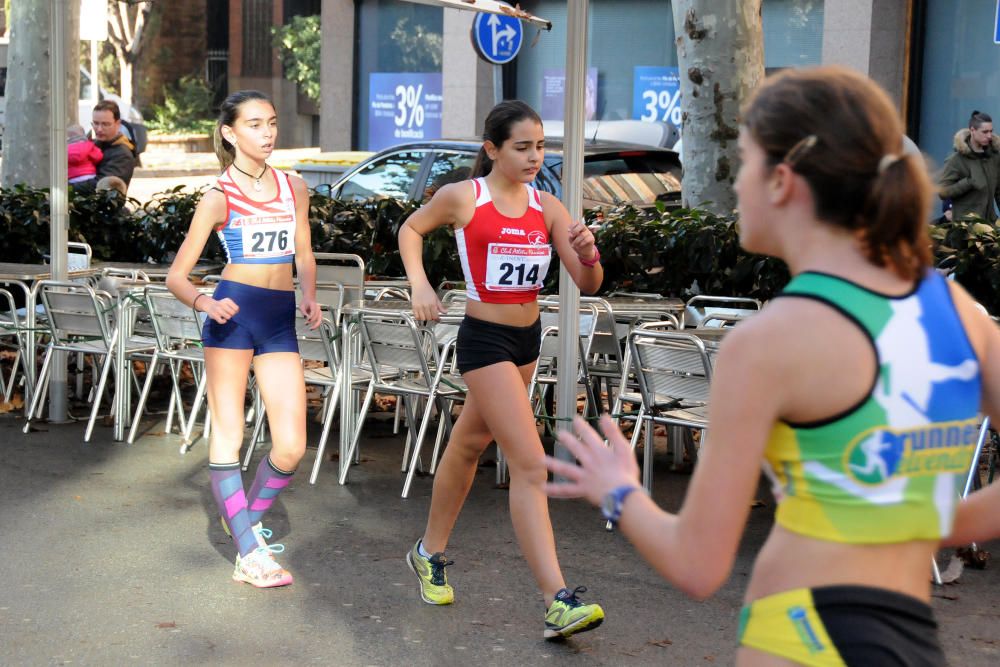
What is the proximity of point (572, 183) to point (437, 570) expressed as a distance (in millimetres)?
2492

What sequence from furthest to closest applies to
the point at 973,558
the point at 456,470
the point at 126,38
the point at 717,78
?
the point at 126,38
the point at 717,78
the point at 973,558
the point at 456,470

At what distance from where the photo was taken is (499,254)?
518 centimetres

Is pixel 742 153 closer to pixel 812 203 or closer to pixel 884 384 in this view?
pixel 812 203

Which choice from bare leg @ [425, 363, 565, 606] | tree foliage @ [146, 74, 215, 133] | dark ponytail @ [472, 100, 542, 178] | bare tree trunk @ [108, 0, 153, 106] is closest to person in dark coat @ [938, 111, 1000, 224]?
dark ponytail @ [472, 100, 542, 178]

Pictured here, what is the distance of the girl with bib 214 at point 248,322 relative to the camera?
564cm

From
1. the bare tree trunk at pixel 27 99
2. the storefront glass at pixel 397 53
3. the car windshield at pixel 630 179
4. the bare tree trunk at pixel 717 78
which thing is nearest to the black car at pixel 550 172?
the car windshield at pixel 630 179

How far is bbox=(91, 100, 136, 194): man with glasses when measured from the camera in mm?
13578

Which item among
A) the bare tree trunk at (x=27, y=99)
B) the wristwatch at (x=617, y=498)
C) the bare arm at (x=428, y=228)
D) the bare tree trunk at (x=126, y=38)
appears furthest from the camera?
the bare tree trunk at (x=126, y=38)

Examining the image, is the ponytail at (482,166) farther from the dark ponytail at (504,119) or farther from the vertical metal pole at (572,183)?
the vertical metal pole at (572,183)

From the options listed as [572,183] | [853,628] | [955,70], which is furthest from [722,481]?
[955,70]

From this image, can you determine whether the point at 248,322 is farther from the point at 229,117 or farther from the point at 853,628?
the point at 853,628

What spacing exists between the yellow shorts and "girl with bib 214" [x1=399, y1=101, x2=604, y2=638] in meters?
2.85

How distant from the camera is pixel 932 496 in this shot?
2070mm

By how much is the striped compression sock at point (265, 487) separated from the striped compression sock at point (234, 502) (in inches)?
4.3
